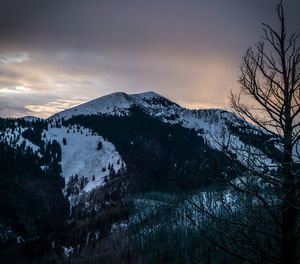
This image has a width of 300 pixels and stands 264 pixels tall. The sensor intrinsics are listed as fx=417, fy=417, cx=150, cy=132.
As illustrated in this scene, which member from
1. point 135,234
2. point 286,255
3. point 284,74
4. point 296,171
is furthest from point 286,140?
point 135,234

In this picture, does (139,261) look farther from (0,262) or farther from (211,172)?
(211,172)

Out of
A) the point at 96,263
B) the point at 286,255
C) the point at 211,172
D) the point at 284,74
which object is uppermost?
the point at 284,74

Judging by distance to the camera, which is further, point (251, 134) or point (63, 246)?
point (63, 246)

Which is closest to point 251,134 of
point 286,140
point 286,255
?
point 286,140

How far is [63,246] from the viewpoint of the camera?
7407 inches

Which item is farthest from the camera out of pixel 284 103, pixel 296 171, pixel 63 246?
pixel 63 246

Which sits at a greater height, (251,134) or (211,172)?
(251,134)

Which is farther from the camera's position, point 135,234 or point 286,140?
point 135,234

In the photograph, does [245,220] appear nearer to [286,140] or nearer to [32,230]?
[286,140]

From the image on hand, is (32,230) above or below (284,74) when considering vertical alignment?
below

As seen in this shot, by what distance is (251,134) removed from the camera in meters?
9.81

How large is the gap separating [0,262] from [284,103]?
161 meters

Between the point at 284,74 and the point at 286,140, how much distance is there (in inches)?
61.4

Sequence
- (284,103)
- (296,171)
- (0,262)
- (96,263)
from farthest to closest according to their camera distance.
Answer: (96,263)
(0,262)
(284,103)
(296,171)
